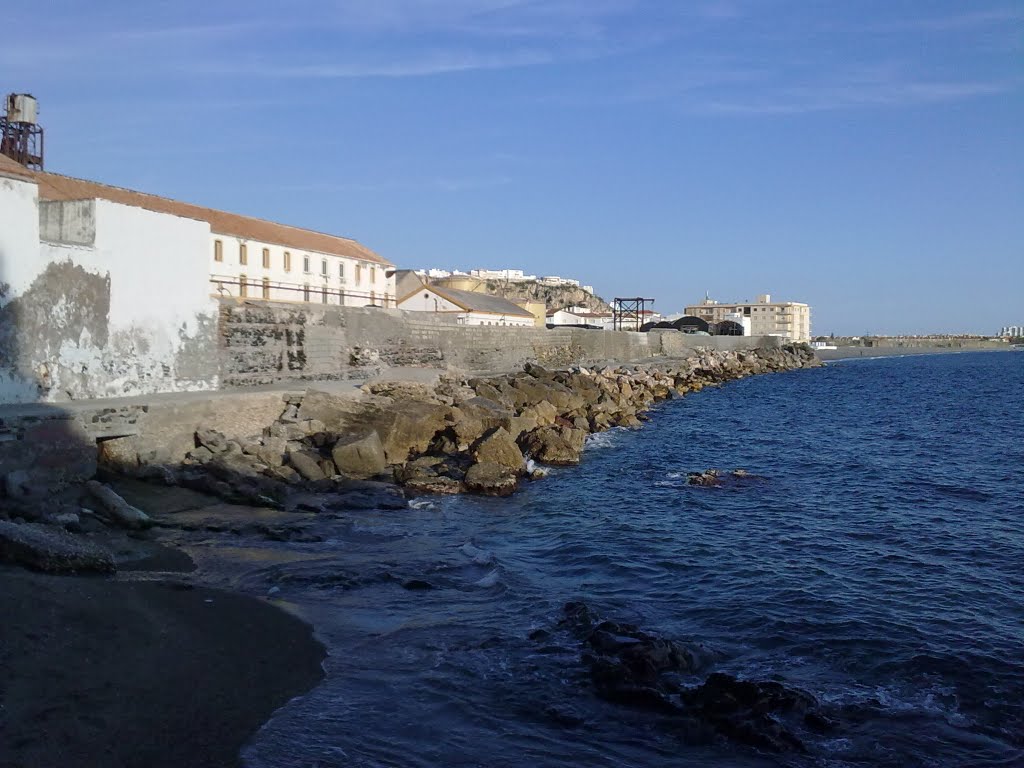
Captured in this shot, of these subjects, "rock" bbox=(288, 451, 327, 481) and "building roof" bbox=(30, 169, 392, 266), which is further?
"building roof" bbox=(30, 169, 392, 266)

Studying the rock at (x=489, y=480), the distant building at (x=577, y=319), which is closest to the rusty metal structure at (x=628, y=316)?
the distant building at (x=577, y=319)

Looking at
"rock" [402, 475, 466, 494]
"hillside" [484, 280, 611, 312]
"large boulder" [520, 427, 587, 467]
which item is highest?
"hillside" [484, 280, 611, 312]

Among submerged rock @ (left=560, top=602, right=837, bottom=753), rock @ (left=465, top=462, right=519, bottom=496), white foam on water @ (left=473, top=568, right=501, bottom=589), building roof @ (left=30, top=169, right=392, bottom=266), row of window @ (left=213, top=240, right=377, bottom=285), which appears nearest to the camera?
submerged rock @ (left=560, top=602, right=837, bottom=753)

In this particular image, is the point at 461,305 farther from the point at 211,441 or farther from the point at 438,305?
the point at 211,441

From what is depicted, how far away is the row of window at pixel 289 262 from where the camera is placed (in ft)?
109

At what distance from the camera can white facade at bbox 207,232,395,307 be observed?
33.2 meters

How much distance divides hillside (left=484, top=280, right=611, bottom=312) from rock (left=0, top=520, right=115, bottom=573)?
12730 cm

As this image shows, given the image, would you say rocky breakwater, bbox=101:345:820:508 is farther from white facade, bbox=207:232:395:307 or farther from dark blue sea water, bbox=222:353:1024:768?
white facade, bbox=207:232:395:307

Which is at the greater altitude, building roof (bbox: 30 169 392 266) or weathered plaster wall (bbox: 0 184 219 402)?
building roof (bbox: 30 169 392 266)

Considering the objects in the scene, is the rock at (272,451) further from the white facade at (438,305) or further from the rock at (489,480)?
the white facade at (438,305)

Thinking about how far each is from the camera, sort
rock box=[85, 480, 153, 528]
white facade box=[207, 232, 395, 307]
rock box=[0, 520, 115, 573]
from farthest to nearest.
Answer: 1. white facade box=[207, 232, 395, 307]
2. rock box=[85, 480, 153, 528]
3. rock box=[0, 520, 115, 573]

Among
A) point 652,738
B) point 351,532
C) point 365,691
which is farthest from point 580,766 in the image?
point 351,532

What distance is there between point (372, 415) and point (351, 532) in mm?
6160

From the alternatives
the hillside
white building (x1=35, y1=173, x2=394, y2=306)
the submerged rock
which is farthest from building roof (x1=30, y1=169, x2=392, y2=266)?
the hillside
